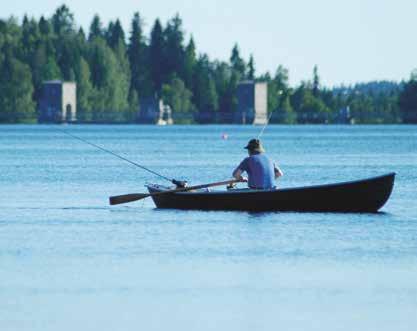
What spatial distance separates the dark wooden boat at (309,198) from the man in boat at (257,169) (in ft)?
0.62

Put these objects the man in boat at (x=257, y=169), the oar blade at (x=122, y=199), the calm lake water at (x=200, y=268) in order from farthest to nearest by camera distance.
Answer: the oar blade at (x=122, y=199) < the man in boat at (x=257, y=169) < the calm lake water at (x=200, y=268)

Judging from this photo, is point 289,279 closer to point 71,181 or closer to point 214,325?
point 214,325

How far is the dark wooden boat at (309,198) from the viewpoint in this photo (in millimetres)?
31578

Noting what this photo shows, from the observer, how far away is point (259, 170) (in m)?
31.1

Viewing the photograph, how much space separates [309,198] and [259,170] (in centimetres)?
137

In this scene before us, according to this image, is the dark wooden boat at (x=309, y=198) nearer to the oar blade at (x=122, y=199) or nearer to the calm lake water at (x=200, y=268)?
the calm lake water at (x=200, y=268)

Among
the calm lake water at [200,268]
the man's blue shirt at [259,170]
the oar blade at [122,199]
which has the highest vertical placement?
the man's blue shirt at [259,170]

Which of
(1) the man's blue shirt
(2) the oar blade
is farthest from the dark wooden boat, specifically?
(2) the oar blade

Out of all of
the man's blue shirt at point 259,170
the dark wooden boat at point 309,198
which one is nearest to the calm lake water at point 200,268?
the dark wooden boat at point 309,198

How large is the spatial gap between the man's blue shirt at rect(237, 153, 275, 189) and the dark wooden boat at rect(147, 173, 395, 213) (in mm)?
180

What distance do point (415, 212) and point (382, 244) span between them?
857 centimetres

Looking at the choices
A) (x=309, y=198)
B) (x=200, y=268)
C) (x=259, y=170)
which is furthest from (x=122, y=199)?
(x=200, y=268)

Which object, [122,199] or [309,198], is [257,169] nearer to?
[309,198]

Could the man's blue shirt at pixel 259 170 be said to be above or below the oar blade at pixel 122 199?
above
